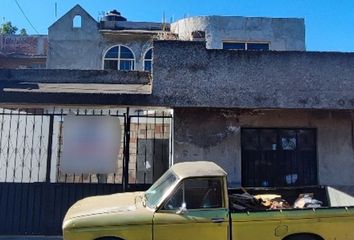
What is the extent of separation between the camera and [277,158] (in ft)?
28.8

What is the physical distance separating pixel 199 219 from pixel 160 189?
0.83 metres

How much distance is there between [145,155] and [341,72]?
488cm

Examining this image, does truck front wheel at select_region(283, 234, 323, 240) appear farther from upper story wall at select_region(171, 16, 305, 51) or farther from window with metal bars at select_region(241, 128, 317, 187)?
upper story wall at select_region(171, 16, 305, 51)

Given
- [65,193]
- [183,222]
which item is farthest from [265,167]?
[65,193]

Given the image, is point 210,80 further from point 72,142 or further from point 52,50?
point 52,50

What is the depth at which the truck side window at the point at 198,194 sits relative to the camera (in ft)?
17.8

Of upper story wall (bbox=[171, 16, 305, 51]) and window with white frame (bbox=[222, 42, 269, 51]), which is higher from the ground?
upper story wall (bbox=[171, 16, 305, 51])

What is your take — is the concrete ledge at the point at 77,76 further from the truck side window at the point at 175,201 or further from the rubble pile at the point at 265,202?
the truck side window at the point at 175,201

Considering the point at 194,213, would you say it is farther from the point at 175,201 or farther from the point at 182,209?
the point at 175,201

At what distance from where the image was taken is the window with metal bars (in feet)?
28.7

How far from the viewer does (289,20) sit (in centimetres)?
1888

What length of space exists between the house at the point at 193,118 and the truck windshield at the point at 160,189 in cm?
232

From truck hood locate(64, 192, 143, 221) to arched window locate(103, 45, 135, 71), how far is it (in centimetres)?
1369

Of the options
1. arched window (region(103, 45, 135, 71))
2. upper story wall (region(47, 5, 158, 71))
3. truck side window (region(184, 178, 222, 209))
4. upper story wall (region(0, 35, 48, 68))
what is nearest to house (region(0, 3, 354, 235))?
truck side window (region(184, 178, 222, 209))
